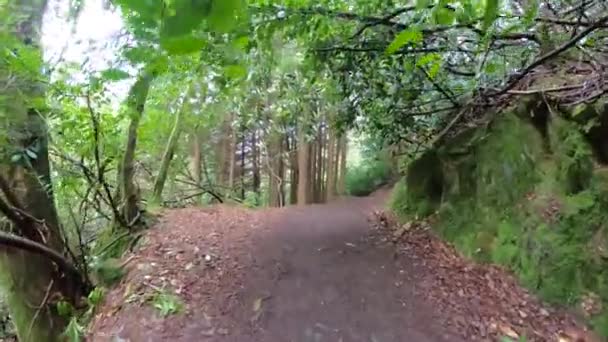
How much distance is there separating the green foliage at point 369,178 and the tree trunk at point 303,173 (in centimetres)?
279

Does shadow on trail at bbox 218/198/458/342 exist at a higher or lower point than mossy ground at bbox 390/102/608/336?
lower

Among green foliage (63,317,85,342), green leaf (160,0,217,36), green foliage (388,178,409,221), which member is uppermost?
green leaf (160,0,217,36)

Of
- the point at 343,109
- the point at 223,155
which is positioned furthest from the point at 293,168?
the point at 343,109

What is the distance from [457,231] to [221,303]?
282cm

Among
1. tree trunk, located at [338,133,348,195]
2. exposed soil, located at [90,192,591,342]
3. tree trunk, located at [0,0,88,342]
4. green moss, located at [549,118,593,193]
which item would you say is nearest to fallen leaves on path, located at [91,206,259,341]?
exposed soil, located at [90,192,591,342]

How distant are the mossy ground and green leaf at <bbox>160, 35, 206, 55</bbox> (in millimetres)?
4185

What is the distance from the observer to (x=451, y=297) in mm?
4461

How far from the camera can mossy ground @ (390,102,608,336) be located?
4270 millimetres

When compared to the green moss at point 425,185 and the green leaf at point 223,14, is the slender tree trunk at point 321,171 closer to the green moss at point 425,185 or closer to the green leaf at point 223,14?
the green moss at point 425,185

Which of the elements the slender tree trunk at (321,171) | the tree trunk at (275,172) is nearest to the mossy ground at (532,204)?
the slender tree trunk at (321,171)

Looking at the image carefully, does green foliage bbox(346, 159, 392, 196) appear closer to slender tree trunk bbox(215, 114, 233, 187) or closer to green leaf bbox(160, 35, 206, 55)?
slender tree trunk bbox(215, 114, 233, 187)

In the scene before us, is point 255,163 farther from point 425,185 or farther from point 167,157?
point 425,185

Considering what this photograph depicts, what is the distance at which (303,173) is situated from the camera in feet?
42.5

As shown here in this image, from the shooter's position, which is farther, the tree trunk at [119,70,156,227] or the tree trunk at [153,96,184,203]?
the tree trunk at [153,96,184,203]
